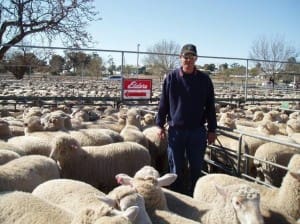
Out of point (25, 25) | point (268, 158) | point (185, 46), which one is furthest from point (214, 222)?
point (25, 25)

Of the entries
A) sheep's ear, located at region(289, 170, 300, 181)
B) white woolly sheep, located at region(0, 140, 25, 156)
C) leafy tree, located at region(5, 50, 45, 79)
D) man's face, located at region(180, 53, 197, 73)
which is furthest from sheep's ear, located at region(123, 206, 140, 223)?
leafy tree, located at region(5, 50, 45, 79)

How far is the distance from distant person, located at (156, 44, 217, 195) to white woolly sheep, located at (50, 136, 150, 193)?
3.09ft

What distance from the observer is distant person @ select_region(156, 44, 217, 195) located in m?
4.34

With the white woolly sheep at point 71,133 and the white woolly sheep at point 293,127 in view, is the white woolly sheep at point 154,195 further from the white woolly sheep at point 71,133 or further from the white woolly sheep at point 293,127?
the white woolly sheep at point 293,127

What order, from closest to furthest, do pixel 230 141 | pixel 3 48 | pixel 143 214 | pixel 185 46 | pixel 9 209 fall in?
pixel 143 214, pixel 9 209, pixel 185 46, pixel 230 141, pixel 3 48

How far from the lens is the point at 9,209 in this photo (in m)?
2.96

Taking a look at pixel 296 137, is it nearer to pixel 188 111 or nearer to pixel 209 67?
pixel 188 111

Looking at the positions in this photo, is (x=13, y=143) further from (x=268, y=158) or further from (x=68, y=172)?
(x=268, y=158)

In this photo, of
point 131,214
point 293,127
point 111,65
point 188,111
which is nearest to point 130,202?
point 131,214

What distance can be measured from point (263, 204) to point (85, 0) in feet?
32.5

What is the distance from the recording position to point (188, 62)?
425 cm

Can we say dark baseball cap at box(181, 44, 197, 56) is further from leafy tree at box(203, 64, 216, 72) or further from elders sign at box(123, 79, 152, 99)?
leafy tree at box(203, 64, 216, 72)

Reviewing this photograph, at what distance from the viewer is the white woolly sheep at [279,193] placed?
352 cm

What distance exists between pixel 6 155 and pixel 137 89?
5706 mm
